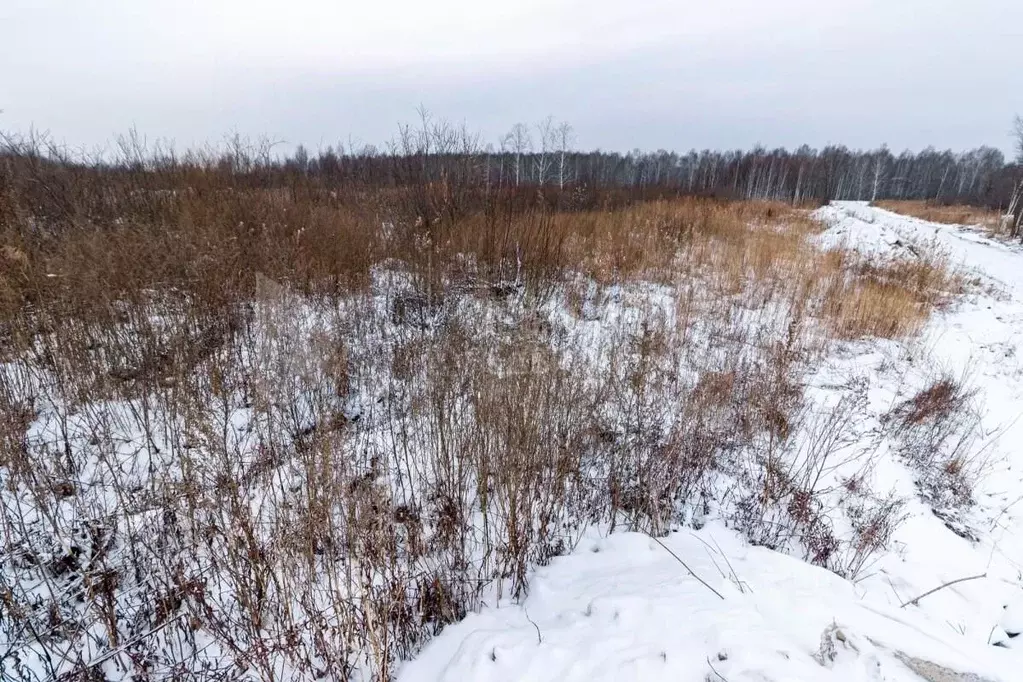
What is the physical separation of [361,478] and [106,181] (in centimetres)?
813

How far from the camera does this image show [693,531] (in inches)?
121

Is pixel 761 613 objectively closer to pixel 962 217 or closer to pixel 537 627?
pixel 537 627

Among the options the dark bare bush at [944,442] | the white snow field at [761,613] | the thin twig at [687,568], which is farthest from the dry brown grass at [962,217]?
the thin twig at [687,568]

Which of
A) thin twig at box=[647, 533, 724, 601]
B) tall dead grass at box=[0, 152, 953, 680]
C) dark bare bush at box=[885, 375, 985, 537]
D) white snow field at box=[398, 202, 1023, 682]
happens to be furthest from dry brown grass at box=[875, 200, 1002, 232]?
thin twig at box=[647, 533, 724, 601]

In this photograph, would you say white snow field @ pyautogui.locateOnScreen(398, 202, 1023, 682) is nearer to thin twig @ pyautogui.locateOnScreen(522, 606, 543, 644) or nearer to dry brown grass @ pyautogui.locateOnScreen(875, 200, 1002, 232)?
thin twig @ pyautogui.locateOnScreen(522, 606, 543, 644)

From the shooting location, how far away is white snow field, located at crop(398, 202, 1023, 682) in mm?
1878

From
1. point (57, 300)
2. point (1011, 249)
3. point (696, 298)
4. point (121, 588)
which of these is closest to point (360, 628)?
point (121, 588)

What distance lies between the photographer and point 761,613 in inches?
82.8

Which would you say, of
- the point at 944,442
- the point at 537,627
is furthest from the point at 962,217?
the point at 537,627

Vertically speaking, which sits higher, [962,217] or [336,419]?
[962,217]

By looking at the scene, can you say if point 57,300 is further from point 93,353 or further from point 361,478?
point 361,478

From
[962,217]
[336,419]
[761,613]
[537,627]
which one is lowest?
[537,627]

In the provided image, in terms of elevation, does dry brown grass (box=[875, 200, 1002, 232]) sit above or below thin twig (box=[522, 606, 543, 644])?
above

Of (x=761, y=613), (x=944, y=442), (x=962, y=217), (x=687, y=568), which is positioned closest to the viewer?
(x=761, y=613)
